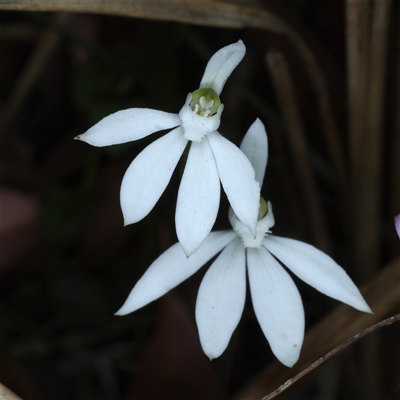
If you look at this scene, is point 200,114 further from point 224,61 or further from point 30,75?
point 30,75

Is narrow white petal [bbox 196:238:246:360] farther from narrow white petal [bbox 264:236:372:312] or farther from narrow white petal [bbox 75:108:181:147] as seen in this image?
narrow white petal [bbox 75:108:181:147]

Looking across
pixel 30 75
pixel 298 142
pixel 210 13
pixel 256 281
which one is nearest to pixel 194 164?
pixel 256 281

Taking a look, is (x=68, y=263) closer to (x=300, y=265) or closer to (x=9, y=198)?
(x=9, y=198)

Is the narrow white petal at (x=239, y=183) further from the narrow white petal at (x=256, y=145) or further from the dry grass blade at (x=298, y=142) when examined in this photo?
the dry grass blade at (x=298, y=142)

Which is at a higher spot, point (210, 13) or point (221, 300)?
point (210, 13)

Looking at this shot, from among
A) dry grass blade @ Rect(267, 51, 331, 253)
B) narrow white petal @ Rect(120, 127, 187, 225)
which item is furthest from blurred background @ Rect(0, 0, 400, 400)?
narrow white petal @ Rect(120, 127, 187, 225)

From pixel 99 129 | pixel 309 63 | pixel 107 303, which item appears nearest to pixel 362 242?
pixel 309 63

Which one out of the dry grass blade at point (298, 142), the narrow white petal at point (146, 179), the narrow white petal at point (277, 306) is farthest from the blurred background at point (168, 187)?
the narrow white petal at point (146, 179)
